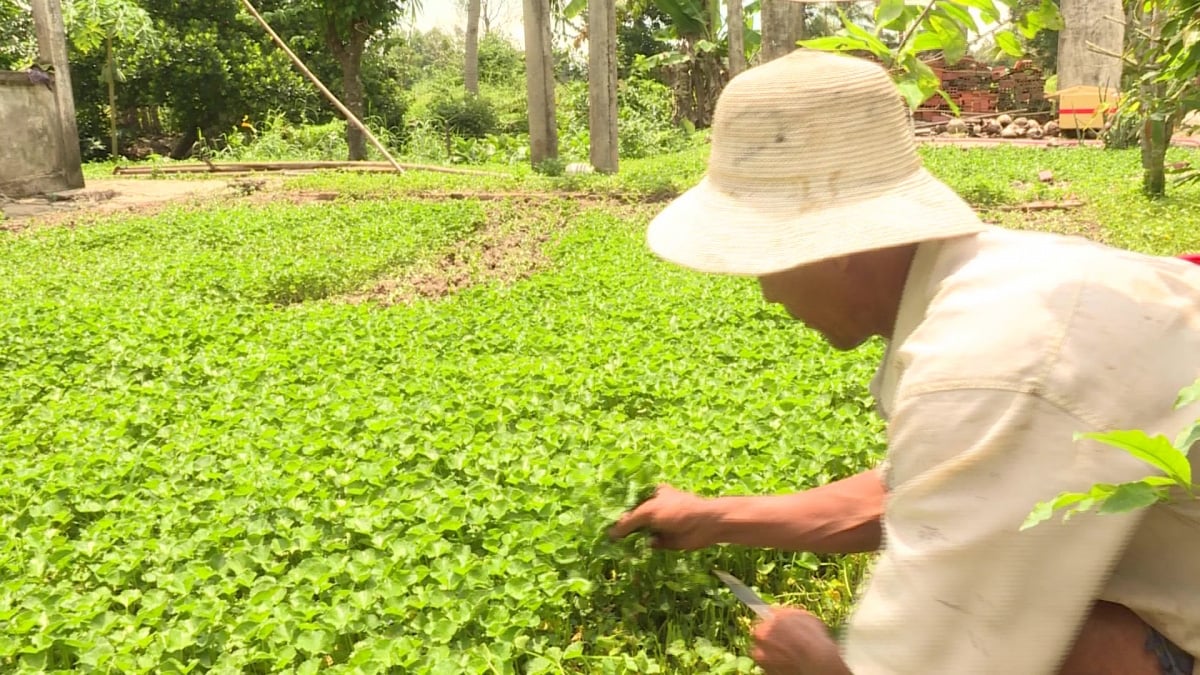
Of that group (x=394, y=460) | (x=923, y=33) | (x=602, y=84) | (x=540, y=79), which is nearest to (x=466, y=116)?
(x=540, y=79)

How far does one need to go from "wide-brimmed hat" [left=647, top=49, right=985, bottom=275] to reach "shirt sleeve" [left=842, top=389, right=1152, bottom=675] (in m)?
0.33

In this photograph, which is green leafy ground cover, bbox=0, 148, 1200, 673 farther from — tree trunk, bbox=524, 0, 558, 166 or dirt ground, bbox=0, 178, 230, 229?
tree trunk, bbox=524, 0, 558, 166

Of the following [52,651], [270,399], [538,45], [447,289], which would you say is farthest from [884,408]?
[538,45]

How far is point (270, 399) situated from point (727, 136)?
3215 millimetres

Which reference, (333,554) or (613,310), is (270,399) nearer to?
(333,554)

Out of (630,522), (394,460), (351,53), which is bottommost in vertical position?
(394,460)

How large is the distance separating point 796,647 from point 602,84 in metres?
12.6

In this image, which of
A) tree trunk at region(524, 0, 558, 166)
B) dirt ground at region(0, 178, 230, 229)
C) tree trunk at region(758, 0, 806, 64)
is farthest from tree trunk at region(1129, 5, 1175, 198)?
dirt ground at region(0, 178, 230, 229)

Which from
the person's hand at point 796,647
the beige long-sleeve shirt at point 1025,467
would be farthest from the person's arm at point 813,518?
the beige long-sleeve shirt at point 1025,467

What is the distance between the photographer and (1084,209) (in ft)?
29.6

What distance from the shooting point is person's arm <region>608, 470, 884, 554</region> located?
2369 mm

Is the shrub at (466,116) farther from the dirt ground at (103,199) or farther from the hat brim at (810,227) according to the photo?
the hat brim at (810,227)

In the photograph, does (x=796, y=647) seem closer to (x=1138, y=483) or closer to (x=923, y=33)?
(x=1138, y=483)

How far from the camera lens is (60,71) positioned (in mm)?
13727
